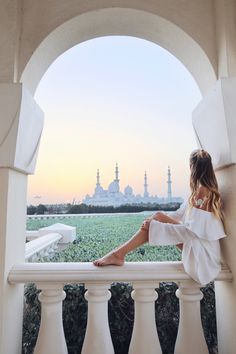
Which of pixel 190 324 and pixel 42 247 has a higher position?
pixel 42 247

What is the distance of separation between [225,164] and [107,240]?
0.93 m

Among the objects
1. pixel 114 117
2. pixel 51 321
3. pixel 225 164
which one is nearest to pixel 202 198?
pixel 225 164

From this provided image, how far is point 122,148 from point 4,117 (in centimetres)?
93

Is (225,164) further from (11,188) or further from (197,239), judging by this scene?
(11,188)

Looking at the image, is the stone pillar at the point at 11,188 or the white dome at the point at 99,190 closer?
the stone pillar at the point at 11,188

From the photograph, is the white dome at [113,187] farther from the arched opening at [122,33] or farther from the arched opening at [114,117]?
the arched opening at [122,33]

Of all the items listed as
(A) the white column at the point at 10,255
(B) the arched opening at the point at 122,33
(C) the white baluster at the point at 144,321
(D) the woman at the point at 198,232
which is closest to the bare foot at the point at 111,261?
(D) the woman at the point at 198,232

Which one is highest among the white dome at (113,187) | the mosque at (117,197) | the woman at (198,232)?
the white dome at (113,187)

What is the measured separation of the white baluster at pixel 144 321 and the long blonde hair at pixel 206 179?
0.46 metres

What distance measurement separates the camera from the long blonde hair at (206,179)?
1236 mm

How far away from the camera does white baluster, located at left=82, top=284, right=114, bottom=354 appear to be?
119cm

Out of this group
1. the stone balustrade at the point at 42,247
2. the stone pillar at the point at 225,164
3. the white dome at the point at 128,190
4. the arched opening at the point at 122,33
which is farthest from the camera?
the white dome at the point at 128,190

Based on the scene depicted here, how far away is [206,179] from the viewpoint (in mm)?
1251

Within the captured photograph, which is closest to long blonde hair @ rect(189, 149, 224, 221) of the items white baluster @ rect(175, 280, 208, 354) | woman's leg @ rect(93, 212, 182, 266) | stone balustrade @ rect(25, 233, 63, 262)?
woman's leg @ rect(93, 212, 182, 266)
